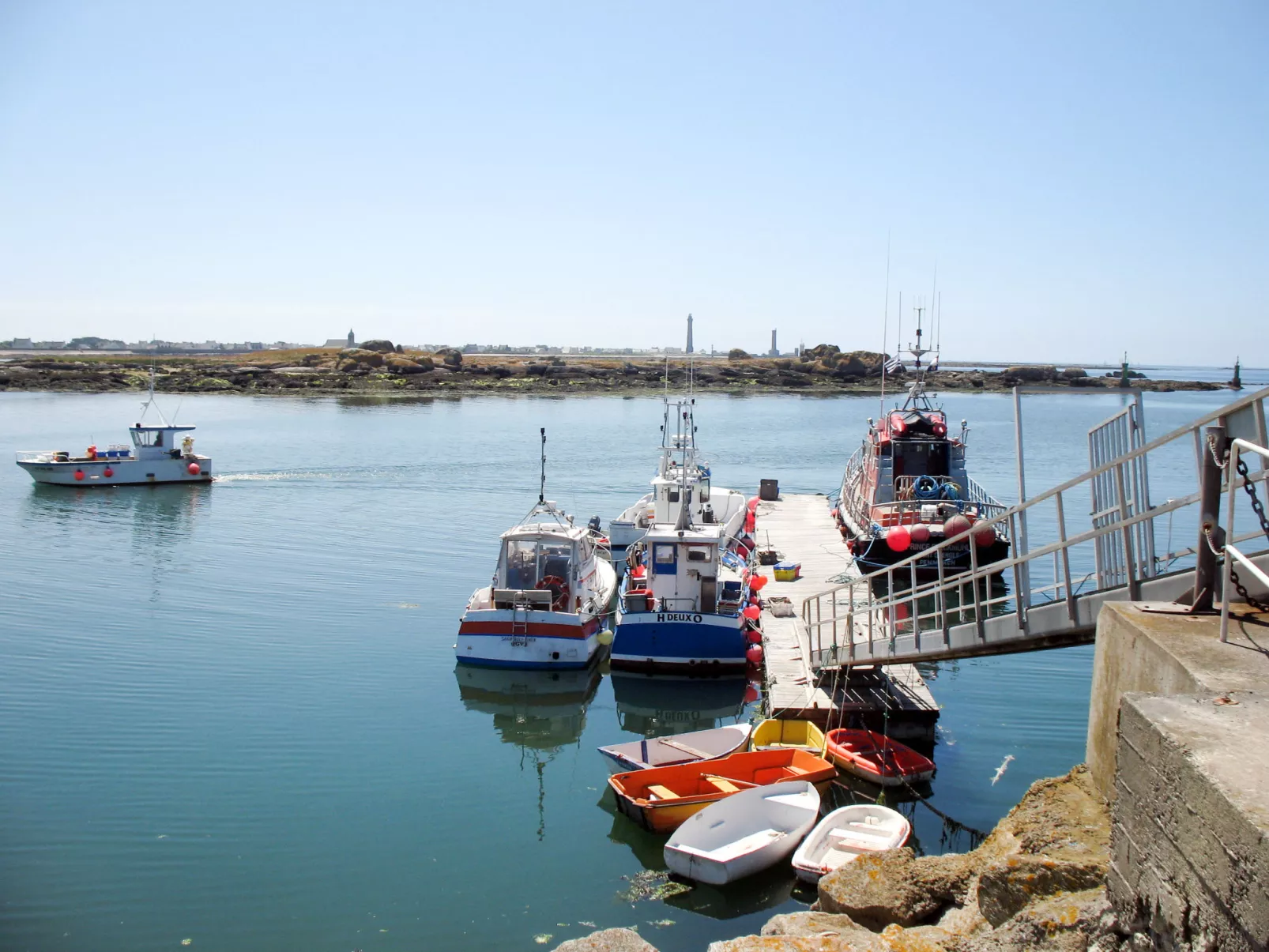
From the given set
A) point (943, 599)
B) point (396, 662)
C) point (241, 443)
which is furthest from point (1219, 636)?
point (241, 443)

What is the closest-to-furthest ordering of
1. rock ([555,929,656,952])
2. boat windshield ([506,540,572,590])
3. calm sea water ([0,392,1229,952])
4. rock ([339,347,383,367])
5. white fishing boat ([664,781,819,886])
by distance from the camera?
rock ([555,929,656,952])
calm sea water ([0,392,1229,952])
white fishing boat ([664,781,819,886])
boat windshield ([506,540,572,590])
rock ([339,347,383,367])

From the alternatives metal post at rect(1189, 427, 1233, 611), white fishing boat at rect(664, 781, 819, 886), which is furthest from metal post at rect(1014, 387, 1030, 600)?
white fishing boat at rect(664, 781, 819, 886)

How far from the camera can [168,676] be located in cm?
2227

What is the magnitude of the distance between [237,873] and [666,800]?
238 inches

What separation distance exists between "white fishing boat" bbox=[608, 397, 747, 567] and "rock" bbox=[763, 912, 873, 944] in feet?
62.3

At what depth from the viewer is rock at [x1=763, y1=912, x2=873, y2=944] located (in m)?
9.88

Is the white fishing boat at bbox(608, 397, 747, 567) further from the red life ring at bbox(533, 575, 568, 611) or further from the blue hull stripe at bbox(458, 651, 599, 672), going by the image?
the blue hull stripe at bbox(458, 651, 599, 672)

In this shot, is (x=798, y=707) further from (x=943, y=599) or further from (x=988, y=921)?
(x=988, y=921)

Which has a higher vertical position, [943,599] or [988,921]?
[943,599]

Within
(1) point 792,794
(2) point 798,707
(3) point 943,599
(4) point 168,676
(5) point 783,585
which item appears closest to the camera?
(3) point 943,599

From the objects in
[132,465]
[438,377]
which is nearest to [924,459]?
[132,465]

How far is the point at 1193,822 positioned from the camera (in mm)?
5152

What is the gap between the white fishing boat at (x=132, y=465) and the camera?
1943 inches

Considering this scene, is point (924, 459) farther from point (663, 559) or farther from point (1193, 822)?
point (1193, 822)
